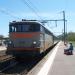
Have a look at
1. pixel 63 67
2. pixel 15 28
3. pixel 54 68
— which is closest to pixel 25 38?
pixel 15 28

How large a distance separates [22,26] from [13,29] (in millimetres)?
730

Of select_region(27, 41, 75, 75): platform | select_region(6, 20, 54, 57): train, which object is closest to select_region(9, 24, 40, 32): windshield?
select_region(6, 20, 54, 57): train

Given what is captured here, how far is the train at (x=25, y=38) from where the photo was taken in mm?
21297

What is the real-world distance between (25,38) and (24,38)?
0.08m

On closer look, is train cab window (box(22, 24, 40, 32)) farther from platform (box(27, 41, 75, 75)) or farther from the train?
platform (box(27, 41, 75, 75))

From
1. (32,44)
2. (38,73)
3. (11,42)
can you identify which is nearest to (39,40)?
(32,44)

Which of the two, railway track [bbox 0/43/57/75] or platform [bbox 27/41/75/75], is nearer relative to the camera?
platform [bbox 27/41/75/75]

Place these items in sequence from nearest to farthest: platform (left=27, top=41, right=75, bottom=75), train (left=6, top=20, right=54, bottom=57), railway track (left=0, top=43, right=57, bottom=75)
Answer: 1. platform (left=27, top=41, right=75, bottom=75)
2. railway track (left=0, top=43, right=57, bottom=75)
3. train (left=6, top=20, right=54, bottom=57)

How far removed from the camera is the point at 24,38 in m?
21.9

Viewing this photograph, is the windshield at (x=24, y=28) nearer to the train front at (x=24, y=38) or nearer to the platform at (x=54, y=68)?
the train front at (x=24, y=38)

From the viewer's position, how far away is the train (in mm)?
21297

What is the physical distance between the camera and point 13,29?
22.5 meters

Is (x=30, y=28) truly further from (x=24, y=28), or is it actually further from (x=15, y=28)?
(x=15, y=28)

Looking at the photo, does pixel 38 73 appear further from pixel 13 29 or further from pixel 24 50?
pixel 13 29
